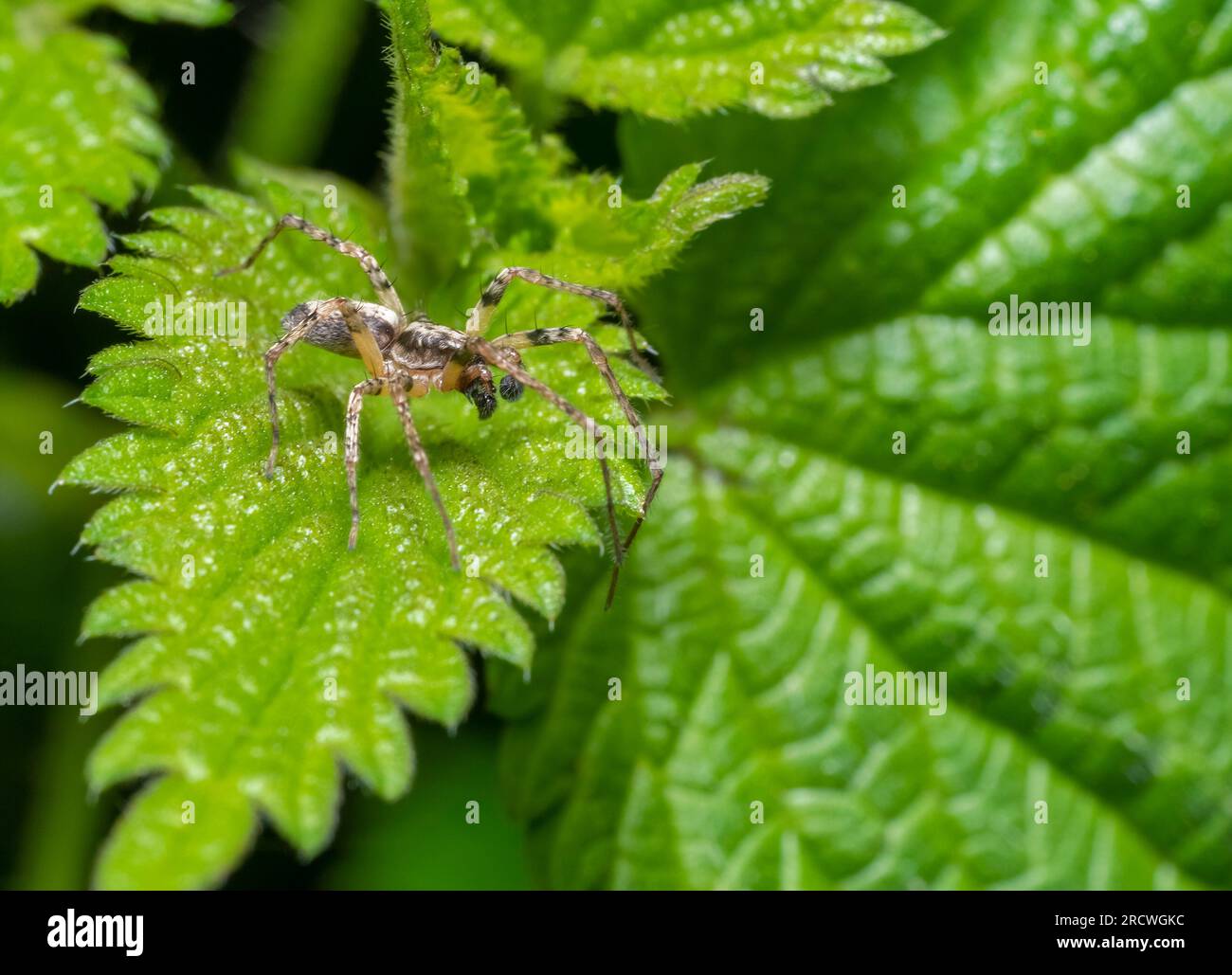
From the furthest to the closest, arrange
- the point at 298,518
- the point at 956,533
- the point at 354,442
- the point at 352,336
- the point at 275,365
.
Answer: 1. the point at 956,533
2. the point at 352,336
3. the point at 275,365
4. the point at 354,442
5. the point at 298,518

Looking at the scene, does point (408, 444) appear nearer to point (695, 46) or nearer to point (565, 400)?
point (565, 400)

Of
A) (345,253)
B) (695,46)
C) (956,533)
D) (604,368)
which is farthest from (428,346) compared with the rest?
(956,533)

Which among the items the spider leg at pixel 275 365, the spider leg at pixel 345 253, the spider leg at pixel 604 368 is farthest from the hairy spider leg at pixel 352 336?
the spider leg at pixel 604 368

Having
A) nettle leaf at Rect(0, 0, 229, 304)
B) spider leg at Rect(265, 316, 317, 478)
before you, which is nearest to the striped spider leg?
spider leg at Rect(265, 316, 317, 478)

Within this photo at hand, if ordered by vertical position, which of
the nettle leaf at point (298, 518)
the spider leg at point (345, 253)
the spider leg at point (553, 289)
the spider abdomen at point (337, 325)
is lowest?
the nettle leaf at point (298, 518)

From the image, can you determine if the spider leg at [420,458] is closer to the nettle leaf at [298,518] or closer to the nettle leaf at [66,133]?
the nettle leaf at [298,518]

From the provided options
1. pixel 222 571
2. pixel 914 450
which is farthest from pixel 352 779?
pixel 914 450
